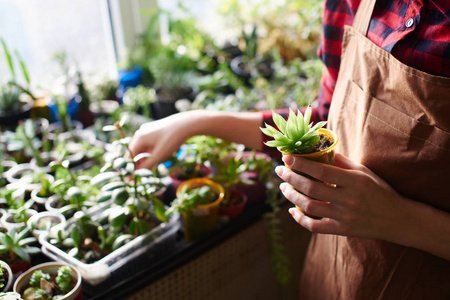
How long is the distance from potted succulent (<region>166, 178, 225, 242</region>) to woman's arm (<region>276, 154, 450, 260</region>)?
354 mm

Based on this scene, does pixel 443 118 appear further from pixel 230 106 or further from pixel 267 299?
pixel 267 299

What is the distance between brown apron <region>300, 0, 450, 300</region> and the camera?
31.1 inches

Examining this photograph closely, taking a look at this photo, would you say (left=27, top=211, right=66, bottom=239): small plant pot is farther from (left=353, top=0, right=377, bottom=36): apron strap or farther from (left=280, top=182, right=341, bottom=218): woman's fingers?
(left=353, top=0, right=377, bottom=36): apron strap

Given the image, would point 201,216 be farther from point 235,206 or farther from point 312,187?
point 312,187

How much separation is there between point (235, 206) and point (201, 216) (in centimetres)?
14

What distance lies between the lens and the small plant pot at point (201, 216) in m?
1.17

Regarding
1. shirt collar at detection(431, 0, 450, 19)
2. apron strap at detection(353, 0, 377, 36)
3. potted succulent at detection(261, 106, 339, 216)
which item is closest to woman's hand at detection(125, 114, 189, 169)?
potted succulent at detection(261, 106, 339, 216)

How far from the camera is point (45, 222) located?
114cm

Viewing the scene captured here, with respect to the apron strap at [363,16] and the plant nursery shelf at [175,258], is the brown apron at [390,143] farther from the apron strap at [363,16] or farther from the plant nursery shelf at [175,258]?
the plant nursery shelf at [175,258]

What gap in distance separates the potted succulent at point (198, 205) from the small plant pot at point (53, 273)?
0.93ft

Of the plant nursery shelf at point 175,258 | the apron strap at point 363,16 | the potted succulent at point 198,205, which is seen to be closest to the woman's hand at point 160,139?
the potted succulent at point 198,205

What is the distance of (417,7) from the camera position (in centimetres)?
80

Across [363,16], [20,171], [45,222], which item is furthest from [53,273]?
[363,16]

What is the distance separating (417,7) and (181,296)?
3.20 feet
